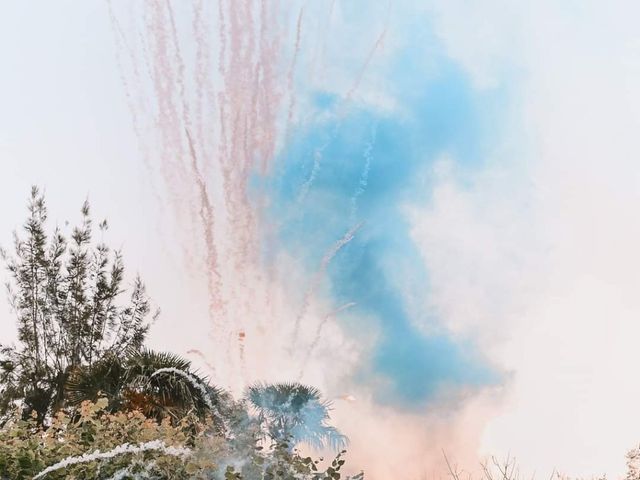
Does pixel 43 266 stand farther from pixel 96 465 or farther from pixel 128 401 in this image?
pixel 96 465

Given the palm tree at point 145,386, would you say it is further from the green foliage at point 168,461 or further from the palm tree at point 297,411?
the green foliage at point 168,461

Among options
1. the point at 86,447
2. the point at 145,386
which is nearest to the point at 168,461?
the point at 86,447

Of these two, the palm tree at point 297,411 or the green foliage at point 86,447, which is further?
the palm tree at point 297,411

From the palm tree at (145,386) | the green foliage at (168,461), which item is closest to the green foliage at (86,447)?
the green foliage at (168,461)

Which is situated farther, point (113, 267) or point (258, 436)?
point (113, 267)

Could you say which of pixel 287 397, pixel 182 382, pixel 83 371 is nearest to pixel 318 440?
pixel 287 397

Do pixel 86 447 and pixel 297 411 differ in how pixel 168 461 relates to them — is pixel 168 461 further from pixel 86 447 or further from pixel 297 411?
pixel 297 411

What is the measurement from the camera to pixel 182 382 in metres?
18.7

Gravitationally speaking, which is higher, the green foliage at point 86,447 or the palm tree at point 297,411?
the palm tree at point 297,411

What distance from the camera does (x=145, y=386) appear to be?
747 inches

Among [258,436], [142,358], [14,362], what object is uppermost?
[14,362]

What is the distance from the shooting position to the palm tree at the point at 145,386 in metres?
18.6

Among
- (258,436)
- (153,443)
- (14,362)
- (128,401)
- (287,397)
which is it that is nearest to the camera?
(153,443)

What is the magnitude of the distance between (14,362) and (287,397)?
460 inches
